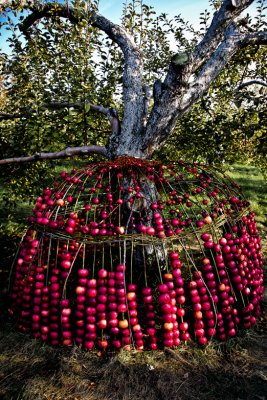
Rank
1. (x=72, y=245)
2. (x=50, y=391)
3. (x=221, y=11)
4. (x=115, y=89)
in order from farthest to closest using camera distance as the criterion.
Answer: (x=115, y=89) < (x=221, y=11) < (x=72, y=245) < (x=50, y=391)

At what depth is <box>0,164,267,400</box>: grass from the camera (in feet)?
6.56

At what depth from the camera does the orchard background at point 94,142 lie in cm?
209

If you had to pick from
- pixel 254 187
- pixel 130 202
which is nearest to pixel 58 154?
pixel 130 202

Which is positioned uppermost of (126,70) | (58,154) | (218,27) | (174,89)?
(218,27)

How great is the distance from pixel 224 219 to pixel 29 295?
180 centimetres

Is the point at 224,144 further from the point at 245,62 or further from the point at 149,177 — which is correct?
the point at 149,177

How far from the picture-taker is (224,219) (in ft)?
8.43

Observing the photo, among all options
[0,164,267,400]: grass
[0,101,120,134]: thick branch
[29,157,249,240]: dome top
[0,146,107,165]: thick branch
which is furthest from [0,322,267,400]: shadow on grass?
[0,101,120,134]: thick branch

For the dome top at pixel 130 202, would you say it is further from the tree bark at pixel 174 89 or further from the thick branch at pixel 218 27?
the thick branch at pixel 218 27

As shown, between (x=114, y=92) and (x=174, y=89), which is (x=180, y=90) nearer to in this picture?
(x=174, y=89)

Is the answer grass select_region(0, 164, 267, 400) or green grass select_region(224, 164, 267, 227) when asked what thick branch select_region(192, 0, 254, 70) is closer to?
green grass select_region(224, 164, 267, 227)

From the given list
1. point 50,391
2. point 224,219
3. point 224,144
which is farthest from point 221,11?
point 50,391

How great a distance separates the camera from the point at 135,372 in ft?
7.11

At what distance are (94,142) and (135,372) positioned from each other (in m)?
3.35
